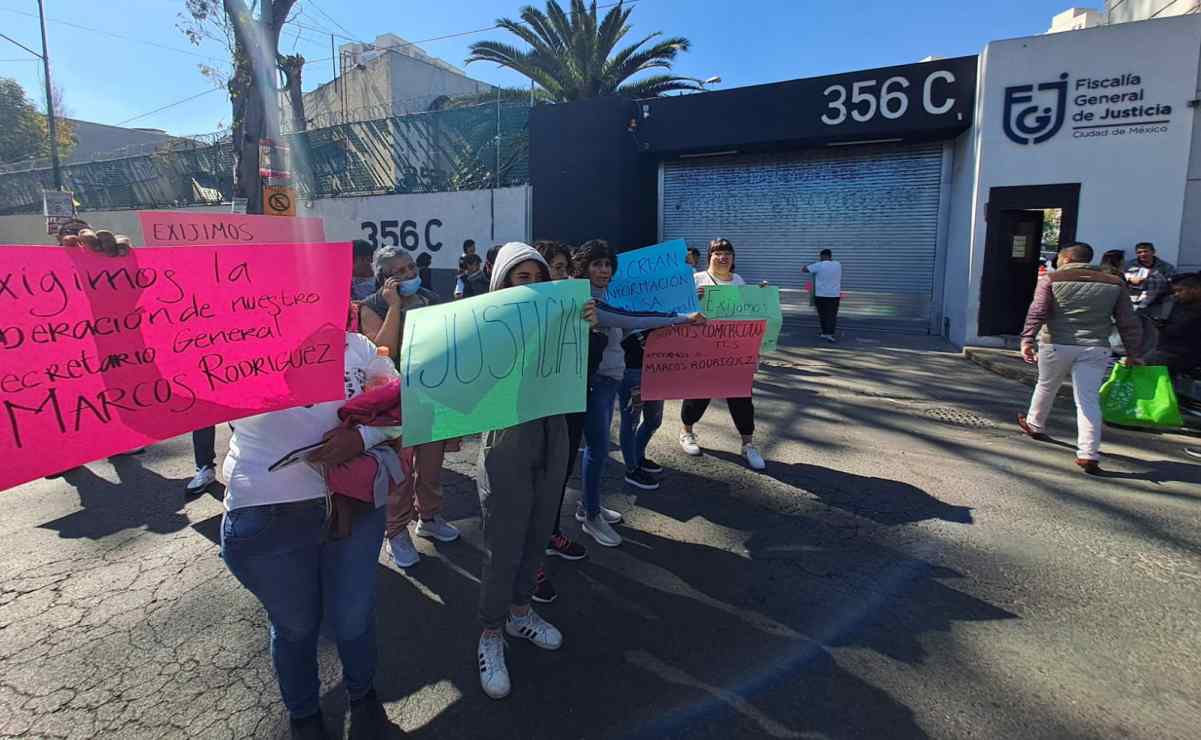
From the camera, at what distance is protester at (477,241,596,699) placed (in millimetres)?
2588

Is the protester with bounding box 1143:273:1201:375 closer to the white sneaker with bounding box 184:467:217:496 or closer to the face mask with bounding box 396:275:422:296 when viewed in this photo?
the face mask with bounding box 396:275:422:296

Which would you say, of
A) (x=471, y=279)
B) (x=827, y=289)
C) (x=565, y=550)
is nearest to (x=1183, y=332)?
(x=827, y=289)

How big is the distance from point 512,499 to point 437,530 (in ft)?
5.21

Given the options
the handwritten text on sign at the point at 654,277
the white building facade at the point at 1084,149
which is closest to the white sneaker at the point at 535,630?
the handwritten text on sign at the point at 654,277

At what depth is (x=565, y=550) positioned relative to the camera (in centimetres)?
370

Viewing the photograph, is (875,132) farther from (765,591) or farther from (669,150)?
(765,591)

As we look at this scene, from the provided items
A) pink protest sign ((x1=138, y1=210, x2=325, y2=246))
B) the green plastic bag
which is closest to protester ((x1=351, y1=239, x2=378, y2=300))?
pink protest sign ((x1=138, y1=210, x2=325, y2=246))

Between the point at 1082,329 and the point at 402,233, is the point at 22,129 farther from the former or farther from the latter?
the point at 1082,329

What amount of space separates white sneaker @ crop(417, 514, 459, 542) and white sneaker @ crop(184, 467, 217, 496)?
1999 mm

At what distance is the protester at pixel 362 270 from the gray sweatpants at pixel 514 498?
5.79 ft

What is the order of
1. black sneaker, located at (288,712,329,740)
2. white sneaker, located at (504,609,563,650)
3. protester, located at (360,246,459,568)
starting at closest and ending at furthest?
black sneaker, located at (288,712,329,740), white sneaker, located at (504,609,563,650), protester, located at (360,246,459,568)

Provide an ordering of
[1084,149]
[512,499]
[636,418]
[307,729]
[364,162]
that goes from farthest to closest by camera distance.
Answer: [364,162], [1084,149], [636,418], [512,499], [307,729]

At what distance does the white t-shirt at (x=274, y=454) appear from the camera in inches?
79.0

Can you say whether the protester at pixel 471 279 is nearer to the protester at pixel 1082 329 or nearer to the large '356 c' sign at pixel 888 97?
the protester at pixel 1082 329
